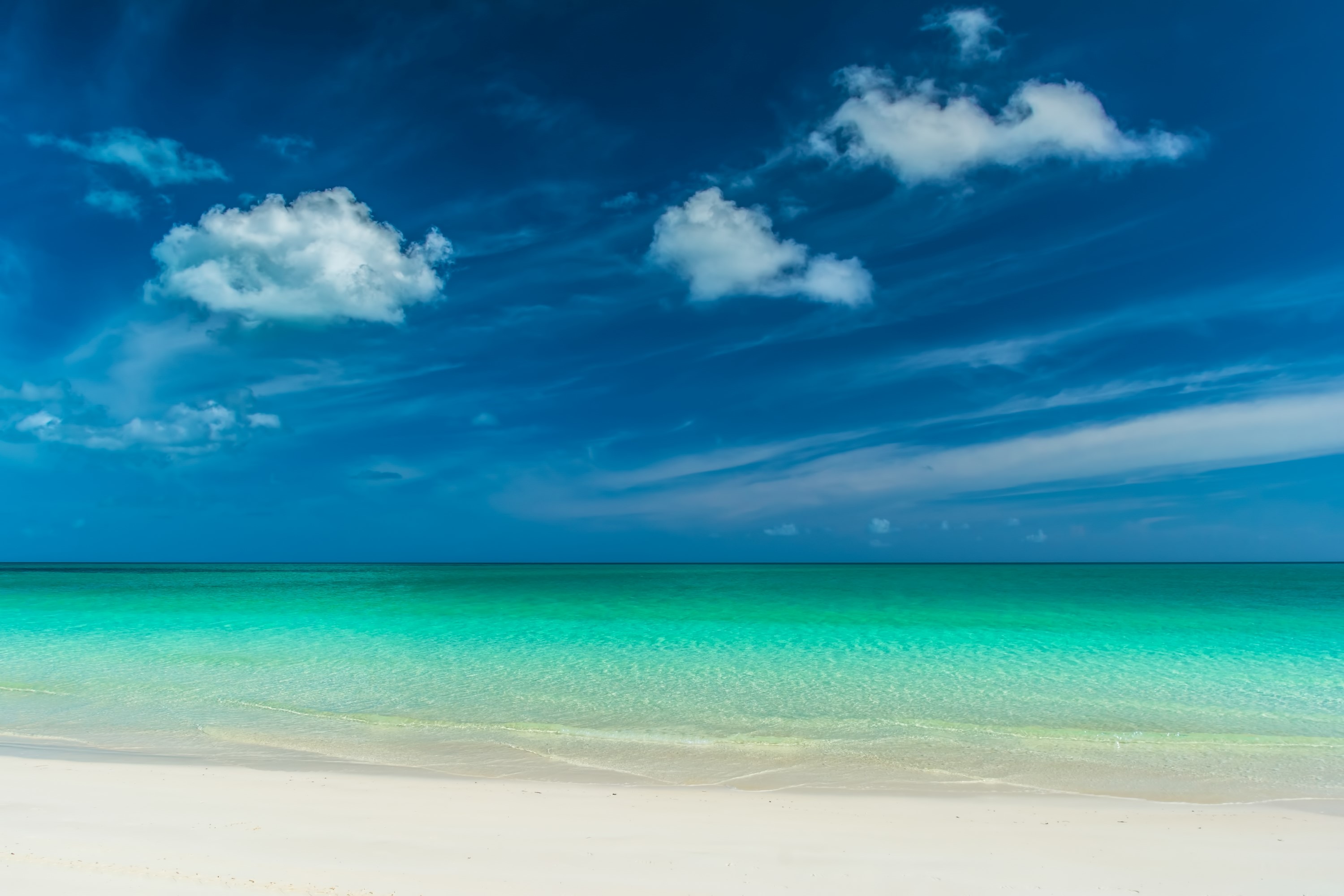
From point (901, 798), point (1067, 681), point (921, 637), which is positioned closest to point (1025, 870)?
point (901, 798)

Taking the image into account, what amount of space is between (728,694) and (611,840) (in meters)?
6.08

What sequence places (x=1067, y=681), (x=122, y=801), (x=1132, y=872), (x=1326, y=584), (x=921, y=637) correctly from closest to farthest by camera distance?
(x=1132, y=872) → (x=122, y=801) → (x=1067, y=681) → (x=921, y=637) → (x=1326, y=584)

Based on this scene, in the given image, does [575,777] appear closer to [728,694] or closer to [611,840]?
[611,840]

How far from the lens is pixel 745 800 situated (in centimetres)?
661

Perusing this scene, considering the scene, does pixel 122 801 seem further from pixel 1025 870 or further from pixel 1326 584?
pixel 1326 584

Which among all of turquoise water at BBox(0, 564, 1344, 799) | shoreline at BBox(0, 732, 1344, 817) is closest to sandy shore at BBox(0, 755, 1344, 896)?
shoreline at BBox(0, 732, 1344, 817)

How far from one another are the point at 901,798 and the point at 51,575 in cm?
8512

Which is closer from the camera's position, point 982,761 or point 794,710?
point 982,761

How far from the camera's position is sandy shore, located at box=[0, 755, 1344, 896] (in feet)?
16.1

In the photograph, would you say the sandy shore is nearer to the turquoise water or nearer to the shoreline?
the shoreline

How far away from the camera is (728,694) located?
37.6 feet

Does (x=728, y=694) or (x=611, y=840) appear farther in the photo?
(x=728, y=694)

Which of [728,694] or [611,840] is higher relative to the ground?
[611,840]

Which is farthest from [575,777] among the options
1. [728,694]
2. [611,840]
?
[728,694]
